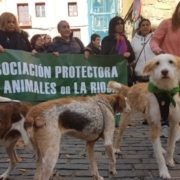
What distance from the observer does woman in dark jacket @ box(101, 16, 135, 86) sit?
9922 mm

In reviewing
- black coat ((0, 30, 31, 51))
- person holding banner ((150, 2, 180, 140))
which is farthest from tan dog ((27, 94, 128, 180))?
black coat ((0, 30, 31, 51))

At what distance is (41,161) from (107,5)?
138ft

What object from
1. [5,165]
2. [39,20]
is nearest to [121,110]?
[5,165]

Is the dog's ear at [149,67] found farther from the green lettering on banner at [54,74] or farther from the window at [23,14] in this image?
the window at [23,14]

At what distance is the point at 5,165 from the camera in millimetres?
6602

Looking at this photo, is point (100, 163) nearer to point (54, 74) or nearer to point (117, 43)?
point (54, 74)

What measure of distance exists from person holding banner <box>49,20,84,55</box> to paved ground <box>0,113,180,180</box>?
226cm

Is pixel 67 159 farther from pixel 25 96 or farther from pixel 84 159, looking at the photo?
pixel 25 96

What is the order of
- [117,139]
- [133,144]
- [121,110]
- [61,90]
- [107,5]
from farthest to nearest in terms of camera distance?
[107,5] < [61,90] < [133,144] < [117,139] < [121,110]

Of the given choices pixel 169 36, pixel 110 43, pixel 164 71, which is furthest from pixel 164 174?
pixel 110 43

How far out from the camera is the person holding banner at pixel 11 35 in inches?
341

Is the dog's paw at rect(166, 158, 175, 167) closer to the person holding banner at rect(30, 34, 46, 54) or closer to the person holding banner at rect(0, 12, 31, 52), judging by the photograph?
the person holding banner at rect(0, 12, 31, 52)

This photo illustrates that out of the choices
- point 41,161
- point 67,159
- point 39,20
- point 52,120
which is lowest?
point 39,20

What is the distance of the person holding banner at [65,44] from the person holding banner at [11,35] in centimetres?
63
